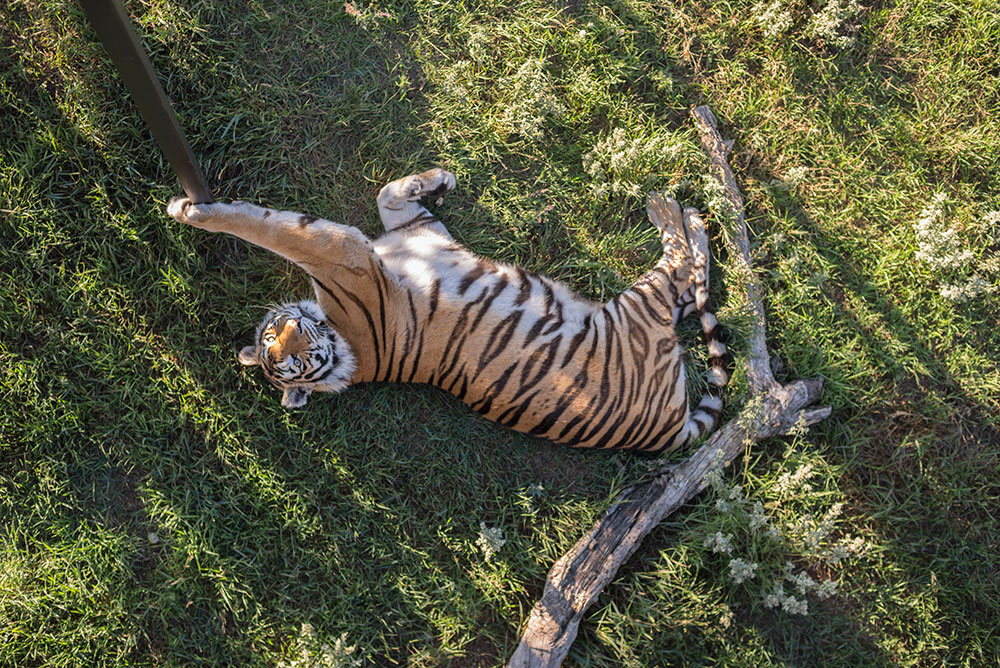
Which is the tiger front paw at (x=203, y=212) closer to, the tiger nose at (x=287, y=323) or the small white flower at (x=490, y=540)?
the tiger nose at (x=287, y=323)

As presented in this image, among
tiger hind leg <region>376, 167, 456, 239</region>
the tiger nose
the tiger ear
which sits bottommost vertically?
the tiger ear

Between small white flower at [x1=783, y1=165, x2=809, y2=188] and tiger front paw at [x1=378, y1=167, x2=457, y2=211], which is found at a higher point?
small white flower at [x1=783, y1=165, x2=809, y2=188]

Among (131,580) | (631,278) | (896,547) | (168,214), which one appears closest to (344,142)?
(168,214)

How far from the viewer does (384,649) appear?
3756 mm

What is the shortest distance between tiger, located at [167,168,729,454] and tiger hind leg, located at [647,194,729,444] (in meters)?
0.18

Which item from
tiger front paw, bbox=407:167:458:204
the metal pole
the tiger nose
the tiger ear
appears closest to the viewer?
the metal pole

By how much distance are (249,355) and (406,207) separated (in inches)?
44.9

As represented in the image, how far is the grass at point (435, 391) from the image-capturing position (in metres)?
3.72

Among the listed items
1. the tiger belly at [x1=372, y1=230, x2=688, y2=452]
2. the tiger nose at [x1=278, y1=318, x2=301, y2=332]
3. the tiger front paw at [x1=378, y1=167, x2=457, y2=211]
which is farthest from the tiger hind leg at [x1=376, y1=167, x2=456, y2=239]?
the tiger nose at [x1=278, y1=318, x2=301, y2=332]

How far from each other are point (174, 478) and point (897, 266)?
14.2ft

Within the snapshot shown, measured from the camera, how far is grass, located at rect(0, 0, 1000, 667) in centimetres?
372

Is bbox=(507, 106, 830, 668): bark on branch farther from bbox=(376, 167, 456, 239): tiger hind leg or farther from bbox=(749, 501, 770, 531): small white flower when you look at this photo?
bbox=(376, 167, 456, 239): tiger hind leg

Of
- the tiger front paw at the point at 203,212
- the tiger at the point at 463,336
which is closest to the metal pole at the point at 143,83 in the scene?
the tiger front paw at the point at 203,212

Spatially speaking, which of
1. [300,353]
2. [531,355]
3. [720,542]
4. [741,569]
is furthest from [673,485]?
[300,353]
